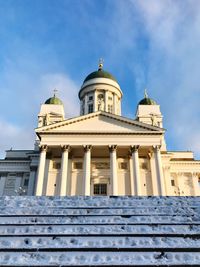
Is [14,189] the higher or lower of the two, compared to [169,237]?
higher

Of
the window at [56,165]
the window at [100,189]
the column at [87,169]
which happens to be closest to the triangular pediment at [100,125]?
the column at [87,169]

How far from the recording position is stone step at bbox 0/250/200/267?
3.38 metres

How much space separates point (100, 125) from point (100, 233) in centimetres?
2627

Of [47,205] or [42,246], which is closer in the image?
[42,246]

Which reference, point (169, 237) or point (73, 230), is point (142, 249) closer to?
point (169, 237)

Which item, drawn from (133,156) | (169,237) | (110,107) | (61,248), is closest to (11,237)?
(61,248)

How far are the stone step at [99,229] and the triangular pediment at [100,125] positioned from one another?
25.0m

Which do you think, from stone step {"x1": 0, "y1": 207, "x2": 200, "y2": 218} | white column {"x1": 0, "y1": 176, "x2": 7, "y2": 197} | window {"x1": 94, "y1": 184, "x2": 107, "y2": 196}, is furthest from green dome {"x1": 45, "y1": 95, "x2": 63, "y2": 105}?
stone step {"x1": 0, "y1": 207, "x2": 200, "y2": 218}

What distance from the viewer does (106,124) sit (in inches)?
1195

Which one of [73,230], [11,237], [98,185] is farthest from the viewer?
[98,185]

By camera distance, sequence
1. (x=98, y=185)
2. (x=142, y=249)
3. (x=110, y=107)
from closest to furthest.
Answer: (x=142, y=249), (x=98, y=185), (x=110, y=107)

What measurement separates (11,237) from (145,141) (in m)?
25.7

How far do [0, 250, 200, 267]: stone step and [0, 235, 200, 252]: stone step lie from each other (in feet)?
0.30

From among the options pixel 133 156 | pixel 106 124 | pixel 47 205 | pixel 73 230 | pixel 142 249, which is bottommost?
pixel 142 249
